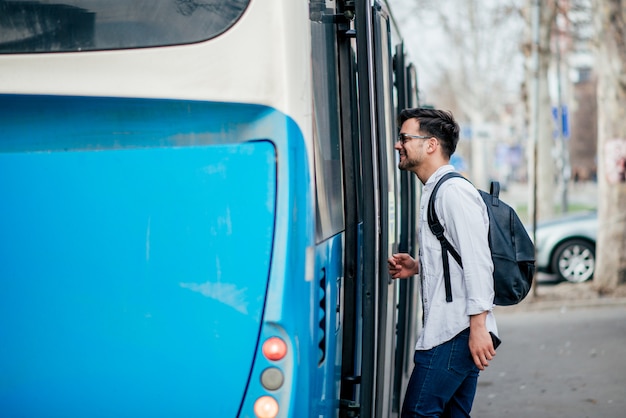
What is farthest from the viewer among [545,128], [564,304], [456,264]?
[545,128]

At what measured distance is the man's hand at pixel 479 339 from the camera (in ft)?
13.1

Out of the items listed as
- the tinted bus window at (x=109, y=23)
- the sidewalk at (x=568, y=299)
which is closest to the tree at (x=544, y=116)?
the sidewalk at (x=568, y=299)

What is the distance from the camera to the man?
13.1 ft

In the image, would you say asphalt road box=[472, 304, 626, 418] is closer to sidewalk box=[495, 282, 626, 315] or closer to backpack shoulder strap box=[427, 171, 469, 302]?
sidewalk box=[495, 282, 626, 315]

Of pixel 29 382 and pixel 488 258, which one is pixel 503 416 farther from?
pixel 29 382

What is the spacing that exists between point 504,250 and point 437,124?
0.64 meters

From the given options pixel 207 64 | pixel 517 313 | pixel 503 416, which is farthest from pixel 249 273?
pixel 517 313

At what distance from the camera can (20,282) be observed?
348cm

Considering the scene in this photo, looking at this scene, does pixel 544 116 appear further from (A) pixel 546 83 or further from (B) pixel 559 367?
(B) pixel 559 367

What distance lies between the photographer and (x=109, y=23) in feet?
11.6

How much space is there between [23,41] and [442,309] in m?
2.05

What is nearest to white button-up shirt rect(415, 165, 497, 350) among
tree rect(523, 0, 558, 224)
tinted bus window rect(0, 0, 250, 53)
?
tinted bus window rect(0, 0, 250, 53)

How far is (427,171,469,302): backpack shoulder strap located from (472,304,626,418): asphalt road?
136 inches

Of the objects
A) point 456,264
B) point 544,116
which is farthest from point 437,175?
point 544,116
